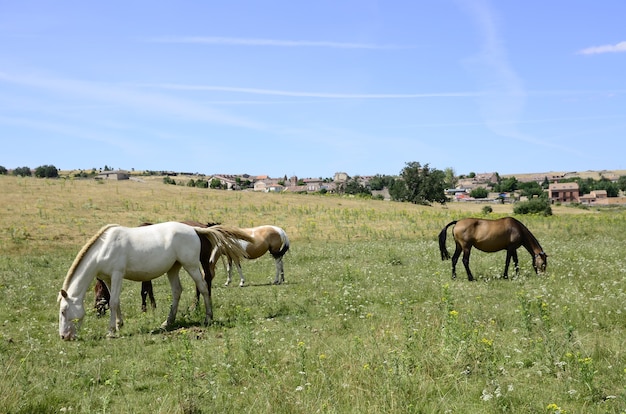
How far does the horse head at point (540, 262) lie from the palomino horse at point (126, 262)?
32.4 feet

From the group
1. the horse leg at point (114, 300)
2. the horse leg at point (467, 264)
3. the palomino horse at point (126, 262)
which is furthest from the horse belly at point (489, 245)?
the horse leg at point (114, 300)

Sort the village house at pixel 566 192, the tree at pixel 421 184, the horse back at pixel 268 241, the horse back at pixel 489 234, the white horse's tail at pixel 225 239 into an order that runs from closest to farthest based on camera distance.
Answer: the white horse's tail at pixel 225 239, the horse back at pixel 489 234, the horse back at pixel 268 241, the tree at pixel 421 184, the village house at pixel 566 192

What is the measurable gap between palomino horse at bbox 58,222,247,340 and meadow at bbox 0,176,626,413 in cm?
50

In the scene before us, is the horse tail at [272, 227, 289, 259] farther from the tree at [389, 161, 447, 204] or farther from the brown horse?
the tree at [389, 161, 447, 204]

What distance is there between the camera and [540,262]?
1559cm

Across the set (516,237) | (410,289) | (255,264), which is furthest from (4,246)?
(516,237)

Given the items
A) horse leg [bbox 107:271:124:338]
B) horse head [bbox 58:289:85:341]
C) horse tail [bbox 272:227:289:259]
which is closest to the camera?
horse head [bbox 58:289:85:341]

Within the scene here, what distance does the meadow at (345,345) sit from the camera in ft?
19.5

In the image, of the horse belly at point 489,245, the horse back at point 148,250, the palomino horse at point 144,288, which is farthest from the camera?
the horse belly at point 489,245

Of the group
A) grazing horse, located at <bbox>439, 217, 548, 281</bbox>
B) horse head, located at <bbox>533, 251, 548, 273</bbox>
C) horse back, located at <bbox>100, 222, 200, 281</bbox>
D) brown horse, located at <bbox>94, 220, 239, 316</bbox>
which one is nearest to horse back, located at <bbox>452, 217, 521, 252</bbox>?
grazing horse, located at <bbox>439, 217, 548, 281</bbox>

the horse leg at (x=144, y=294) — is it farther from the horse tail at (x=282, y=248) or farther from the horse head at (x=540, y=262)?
the horse head at (x=540, y=262)

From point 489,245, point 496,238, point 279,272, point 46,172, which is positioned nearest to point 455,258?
point 489,245

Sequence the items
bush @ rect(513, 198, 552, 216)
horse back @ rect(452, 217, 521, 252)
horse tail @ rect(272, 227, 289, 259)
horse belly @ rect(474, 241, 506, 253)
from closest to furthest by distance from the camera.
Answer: horse back @ rect(452, 217, 521, 252)
horse belly @ rect(474, 241, 506, 253)
horse tail @ rect(272, 227, 289, 259)
bush @ rect(513, 198, 552, 216)

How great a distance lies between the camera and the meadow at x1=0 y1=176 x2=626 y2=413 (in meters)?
5.96
